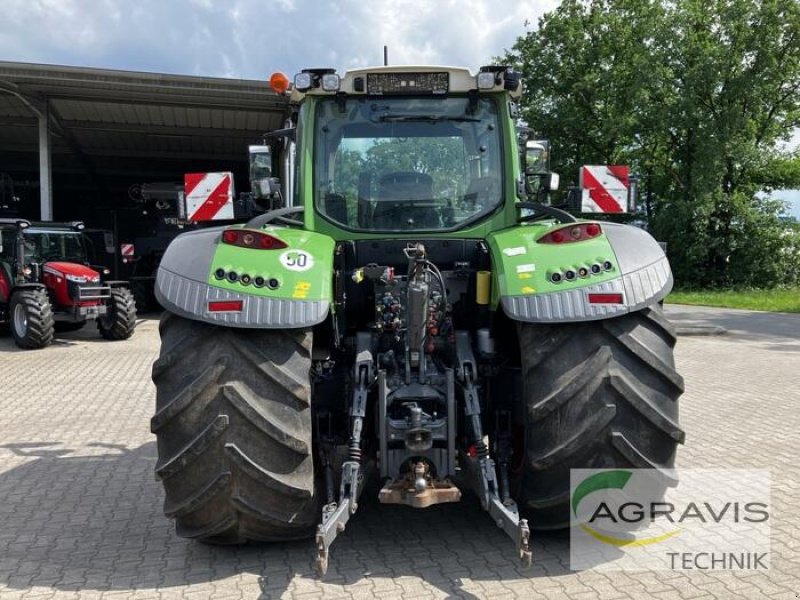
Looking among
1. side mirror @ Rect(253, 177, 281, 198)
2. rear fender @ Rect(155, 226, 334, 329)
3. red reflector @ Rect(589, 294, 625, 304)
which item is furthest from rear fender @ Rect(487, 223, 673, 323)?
side mirror @ Rect(253, 177, 281, 198)

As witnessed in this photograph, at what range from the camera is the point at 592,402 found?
3.17m

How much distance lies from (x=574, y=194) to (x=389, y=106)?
1248 mm

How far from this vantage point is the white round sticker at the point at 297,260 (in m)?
3.38

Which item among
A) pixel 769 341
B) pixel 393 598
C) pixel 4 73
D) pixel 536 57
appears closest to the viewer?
pixel 393 598

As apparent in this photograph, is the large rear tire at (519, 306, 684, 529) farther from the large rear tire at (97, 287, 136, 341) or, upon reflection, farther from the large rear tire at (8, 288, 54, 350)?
the large rear tire at (97, 287, 136, 341)

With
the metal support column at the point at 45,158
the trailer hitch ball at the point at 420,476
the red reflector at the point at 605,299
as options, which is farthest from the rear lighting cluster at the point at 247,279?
the metal support column at the point at 45,158

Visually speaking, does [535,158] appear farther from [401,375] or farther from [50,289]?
[50,289]

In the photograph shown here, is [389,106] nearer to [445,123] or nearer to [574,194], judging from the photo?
[445,123]

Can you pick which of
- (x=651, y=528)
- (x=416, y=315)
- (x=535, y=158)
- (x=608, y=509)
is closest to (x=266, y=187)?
(x=416, y=315)

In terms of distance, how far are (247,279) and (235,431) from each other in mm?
688

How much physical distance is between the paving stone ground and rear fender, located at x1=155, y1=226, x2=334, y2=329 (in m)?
1.20

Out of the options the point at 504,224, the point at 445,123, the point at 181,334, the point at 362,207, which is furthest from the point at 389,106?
the point at 181,334

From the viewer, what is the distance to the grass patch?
20.8 m

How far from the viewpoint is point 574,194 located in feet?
14.4
